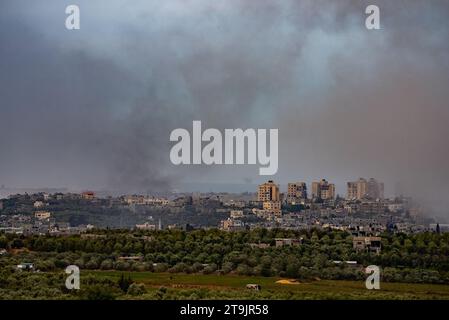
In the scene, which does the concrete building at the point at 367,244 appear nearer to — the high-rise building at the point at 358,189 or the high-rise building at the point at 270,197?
the high-rise building at the point at 358,189

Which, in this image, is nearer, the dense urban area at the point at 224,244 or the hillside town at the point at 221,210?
the dense urban area at the point at 224,244

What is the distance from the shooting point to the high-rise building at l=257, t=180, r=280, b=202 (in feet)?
91.9

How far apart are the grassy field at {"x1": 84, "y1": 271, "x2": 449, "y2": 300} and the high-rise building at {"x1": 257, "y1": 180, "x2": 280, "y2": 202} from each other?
9918 millimetres

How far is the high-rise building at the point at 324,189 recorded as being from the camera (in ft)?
89.5

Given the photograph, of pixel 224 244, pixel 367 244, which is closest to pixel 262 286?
pixel 224 244

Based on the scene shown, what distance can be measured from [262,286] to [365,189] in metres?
11.0

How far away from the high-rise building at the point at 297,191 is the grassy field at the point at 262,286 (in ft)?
32.0

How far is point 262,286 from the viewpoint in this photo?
16609mm

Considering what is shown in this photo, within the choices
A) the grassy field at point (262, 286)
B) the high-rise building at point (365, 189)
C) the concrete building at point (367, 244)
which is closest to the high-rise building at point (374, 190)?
the high-rise building at point (365, 189)

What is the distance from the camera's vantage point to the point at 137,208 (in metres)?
28.1

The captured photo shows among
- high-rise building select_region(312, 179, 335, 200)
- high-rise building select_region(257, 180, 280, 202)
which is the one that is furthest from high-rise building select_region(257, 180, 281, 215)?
high-rise building select_region(312, 179, 335, 200)
